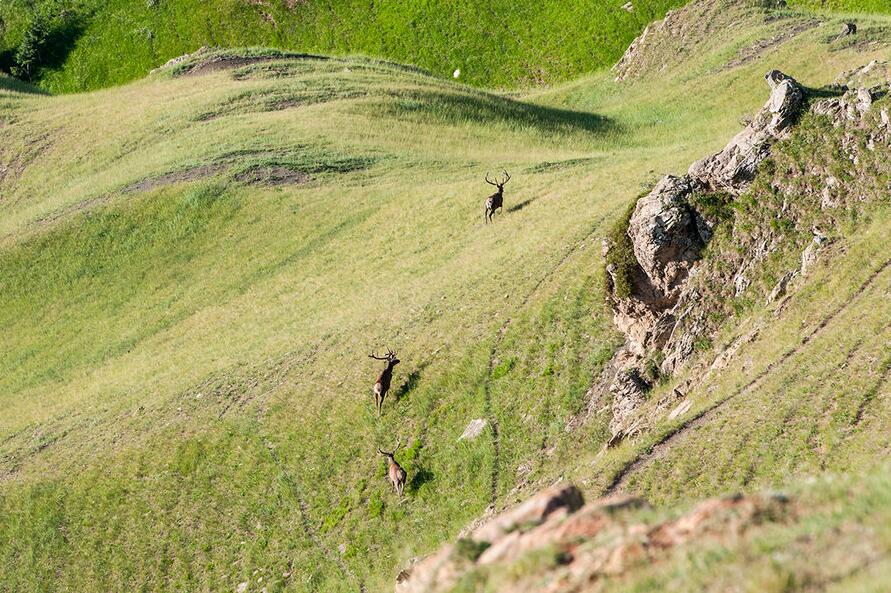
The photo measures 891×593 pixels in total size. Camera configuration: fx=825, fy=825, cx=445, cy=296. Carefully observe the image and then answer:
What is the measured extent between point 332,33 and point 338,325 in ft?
270

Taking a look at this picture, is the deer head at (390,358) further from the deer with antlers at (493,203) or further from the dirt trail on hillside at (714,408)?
the deer with antlers at (493,203)

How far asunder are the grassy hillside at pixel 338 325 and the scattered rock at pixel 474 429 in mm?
238

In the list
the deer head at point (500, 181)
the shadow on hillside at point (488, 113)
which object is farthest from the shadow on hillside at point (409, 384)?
the shadow on hillside at point (488, 113)

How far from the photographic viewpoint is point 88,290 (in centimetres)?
5559

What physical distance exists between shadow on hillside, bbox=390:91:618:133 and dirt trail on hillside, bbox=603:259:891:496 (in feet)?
161

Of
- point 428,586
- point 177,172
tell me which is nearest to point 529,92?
point 177,172

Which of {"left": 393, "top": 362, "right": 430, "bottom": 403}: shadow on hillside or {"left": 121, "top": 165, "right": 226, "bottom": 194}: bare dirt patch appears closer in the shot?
{"left": 393, "top": 362, "right": 430, "bottom": 403}: shadow on hillside

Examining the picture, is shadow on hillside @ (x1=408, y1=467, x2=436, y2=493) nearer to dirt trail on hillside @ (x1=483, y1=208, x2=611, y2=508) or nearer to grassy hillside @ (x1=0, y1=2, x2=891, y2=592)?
grassy hillside @ (x1=0, y1=2, x2=891, y2=592)

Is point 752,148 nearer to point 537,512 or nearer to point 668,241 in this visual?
point 668,241

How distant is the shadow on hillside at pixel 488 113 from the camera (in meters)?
71.8

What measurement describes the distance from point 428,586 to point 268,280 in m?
42.9

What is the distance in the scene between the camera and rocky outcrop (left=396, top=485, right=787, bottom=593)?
9.25 m

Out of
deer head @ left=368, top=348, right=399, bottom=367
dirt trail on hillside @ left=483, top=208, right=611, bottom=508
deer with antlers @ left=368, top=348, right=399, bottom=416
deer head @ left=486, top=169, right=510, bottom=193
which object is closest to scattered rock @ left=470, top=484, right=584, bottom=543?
dirt trail on hillside @ left=483, top=208, right=611, bottom=508

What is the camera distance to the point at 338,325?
42.2m
